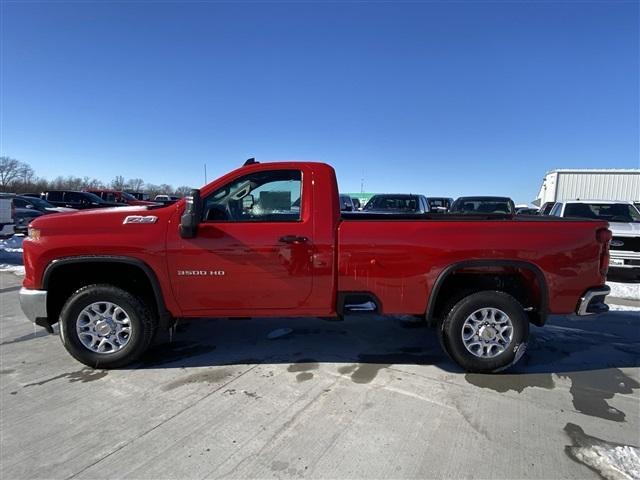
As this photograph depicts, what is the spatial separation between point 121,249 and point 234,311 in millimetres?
1187

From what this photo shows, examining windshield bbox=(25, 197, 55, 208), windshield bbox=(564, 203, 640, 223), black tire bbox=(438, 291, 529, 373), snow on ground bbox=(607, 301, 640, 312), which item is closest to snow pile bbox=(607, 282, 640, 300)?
snow on ground bbox=(607, 301, 640, 312)

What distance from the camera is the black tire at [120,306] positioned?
4.03 metres

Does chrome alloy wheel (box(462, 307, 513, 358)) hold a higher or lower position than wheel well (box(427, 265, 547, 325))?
lower

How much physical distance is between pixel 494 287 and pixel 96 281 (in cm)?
402

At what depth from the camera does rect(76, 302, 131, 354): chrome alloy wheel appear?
4.09 m

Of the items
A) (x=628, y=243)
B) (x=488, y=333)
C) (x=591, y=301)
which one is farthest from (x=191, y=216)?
(x=628, y=243)

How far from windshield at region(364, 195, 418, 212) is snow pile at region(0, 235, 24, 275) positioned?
31.4 feet

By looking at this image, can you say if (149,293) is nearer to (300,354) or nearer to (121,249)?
(121,249)

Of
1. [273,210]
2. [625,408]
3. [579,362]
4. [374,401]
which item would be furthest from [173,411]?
[579,362]

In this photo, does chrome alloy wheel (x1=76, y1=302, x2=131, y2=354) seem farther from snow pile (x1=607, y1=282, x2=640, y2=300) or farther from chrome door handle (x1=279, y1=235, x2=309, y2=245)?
snow pile (x1=607, y1=282, x2=640, y2=300)

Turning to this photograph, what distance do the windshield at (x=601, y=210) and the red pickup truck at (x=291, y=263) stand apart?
7457mm

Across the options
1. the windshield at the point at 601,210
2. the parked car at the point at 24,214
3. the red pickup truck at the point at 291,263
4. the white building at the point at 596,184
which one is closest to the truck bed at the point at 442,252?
the red pickup truck at the point at 291,263

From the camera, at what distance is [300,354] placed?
4598 mm

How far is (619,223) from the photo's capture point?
9.55 m
